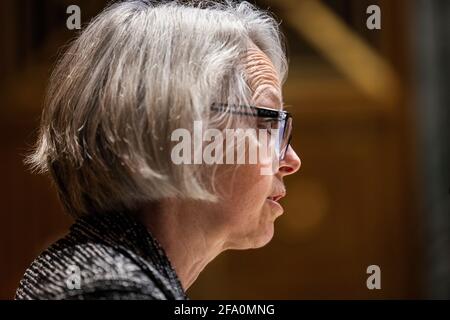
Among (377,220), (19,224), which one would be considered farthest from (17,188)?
(377,220)

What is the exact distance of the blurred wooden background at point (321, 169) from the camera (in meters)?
2.78

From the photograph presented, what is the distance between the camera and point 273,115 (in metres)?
1.34

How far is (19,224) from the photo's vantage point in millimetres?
2826

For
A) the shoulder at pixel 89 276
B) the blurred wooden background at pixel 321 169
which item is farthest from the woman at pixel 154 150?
the blurred wooden background at pixel 321 169

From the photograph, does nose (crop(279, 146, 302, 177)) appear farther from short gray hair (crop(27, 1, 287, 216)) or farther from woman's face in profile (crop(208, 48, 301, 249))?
short gray hair (crop(27, 1, 287, 216))

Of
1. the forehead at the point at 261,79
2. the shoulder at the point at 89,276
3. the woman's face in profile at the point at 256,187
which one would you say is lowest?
the shoulder at the point at 89,276

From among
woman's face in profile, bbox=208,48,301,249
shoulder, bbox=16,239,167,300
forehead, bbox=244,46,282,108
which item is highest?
forehead, bbox=244,46,282,108

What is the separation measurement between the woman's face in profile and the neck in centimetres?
4

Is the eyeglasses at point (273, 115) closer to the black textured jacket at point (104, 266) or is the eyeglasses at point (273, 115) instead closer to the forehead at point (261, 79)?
the forehead at point (261, 79)

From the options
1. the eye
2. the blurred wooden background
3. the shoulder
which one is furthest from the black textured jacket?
the blurred wooden background

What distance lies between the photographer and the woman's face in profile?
4.24 feet

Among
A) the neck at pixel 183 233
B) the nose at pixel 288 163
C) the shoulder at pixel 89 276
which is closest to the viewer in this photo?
the shoulder at pixel 89 276

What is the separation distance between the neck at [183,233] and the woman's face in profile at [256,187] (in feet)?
0.13

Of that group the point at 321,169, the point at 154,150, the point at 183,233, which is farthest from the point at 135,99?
the point at 321,169
